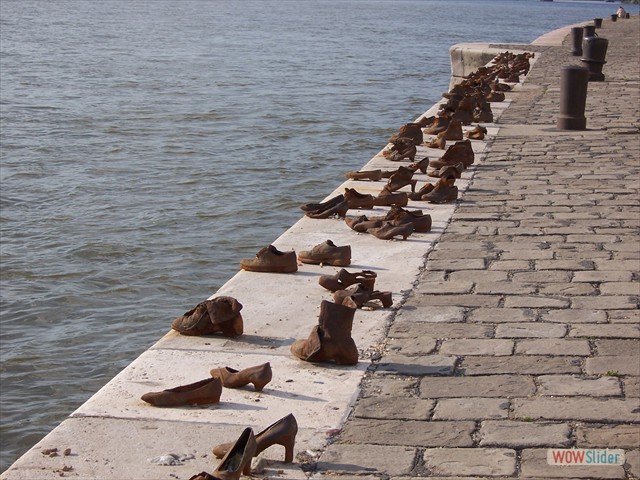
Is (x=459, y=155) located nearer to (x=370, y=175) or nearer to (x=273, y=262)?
(x=370, y=175)

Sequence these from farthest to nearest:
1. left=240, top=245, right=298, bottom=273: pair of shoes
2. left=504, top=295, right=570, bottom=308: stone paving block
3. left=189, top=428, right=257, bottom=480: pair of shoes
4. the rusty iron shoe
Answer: the rusty iron shoe
left=240, top=245, right=298, bottom=273: pair of shoes
left=504, top=295, right=570, bottom=308: stone paving block
left=189, top=428, right=257, bottom=480: pair of shoes

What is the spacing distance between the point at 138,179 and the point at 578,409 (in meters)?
10.3

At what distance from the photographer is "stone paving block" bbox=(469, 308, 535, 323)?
476 centimetres

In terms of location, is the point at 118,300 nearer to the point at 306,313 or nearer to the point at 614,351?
the point at 306,313

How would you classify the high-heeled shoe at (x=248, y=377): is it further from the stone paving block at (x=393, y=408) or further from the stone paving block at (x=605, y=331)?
the stone paving block at (x=605, y=331)

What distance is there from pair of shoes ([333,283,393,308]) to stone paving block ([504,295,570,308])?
0.58 m

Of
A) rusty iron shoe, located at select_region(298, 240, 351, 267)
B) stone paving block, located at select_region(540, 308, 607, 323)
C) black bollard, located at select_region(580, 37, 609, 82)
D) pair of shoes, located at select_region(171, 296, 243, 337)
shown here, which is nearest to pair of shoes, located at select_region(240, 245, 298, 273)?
rusty iron shoe, located at select_region(298, 240, 351, 267)

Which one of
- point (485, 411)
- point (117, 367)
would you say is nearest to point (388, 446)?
point (485, 411)

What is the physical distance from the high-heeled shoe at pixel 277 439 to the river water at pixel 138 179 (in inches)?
113

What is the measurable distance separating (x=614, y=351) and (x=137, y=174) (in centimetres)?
1016

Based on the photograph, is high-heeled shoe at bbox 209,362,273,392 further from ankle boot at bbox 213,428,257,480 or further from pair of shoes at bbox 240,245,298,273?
pair of shoes at bbox 240,245,298,273

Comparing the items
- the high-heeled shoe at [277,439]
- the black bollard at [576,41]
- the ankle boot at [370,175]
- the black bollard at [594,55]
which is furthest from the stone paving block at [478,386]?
the black bollard at [576,41]

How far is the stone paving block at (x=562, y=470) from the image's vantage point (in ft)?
10.6

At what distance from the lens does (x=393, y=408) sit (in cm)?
375
